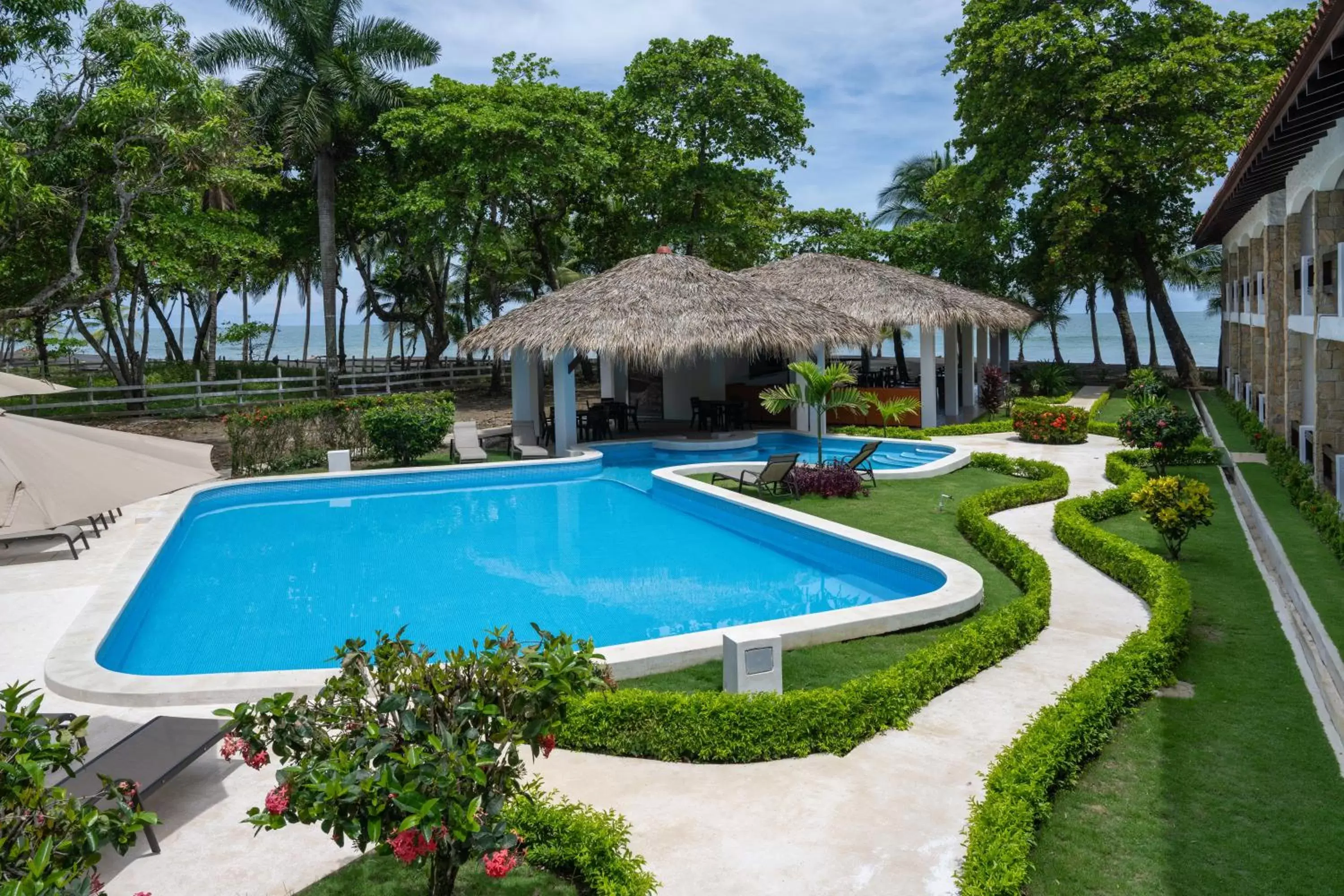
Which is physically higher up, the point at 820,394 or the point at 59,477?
the point at 820,394

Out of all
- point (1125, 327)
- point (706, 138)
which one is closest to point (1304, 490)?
point (706, 138)

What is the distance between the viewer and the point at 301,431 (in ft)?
60.0

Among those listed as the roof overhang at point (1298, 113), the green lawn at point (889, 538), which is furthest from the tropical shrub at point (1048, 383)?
the green lawn at point (889, 538)

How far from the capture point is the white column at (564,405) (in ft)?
64.5

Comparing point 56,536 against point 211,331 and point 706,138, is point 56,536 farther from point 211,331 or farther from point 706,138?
point 211,331

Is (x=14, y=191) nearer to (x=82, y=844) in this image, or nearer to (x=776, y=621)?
(x=776, y=621)

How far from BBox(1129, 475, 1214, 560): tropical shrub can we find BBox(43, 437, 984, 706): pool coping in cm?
193

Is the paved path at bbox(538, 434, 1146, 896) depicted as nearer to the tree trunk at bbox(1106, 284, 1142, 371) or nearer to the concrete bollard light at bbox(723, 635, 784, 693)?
the concrete bollard light at bbox(723, 635, 784, 693)

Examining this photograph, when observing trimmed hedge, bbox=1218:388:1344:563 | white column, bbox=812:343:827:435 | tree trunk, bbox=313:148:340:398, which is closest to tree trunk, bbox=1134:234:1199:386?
trimmed hedge, bbox=1218:388:1344:563

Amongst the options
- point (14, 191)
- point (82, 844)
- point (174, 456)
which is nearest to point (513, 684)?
point (82, 844)

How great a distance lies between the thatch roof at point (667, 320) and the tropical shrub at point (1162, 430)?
710cm

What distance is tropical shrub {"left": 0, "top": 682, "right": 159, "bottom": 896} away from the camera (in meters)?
2.75

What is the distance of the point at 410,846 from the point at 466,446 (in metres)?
16.1

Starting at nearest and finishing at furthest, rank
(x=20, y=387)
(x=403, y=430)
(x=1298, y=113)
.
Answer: (x=1298, y=113) < (x=20, y=387) < (x=403, y=430)
